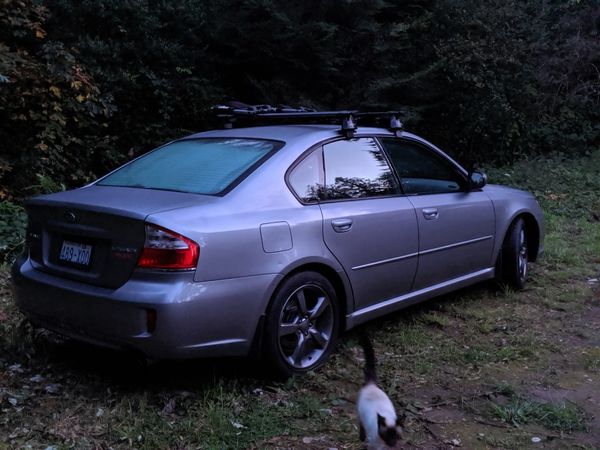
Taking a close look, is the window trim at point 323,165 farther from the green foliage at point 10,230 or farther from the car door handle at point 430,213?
the green foliage at point 10,230

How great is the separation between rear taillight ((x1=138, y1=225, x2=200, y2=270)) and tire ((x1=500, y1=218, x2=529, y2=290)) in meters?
3.46

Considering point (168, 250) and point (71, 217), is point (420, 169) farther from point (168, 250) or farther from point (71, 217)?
point (71, 217)

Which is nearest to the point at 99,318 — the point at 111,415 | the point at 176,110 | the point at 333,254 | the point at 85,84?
the point at 111,415

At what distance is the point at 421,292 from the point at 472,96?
874cm

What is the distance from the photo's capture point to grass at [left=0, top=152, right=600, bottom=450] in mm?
3277

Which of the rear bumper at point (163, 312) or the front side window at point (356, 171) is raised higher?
the front side window at point (356, 171)

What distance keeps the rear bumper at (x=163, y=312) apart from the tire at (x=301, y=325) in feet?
0.44

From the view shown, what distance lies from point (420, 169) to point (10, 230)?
14.6ft

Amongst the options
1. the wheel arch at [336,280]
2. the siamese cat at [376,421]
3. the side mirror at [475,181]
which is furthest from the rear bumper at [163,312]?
the side mirror at [475,181]

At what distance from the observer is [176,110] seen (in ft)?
35.4

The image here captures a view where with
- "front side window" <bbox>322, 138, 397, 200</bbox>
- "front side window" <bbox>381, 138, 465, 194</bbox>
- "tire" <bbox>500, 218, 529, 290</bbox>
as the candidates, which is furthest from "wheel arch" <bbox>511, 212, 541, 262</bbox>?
"front side window" <bbox>322, 138, 397, 200</bbox>

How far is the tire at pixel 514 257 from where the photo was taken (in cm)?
580

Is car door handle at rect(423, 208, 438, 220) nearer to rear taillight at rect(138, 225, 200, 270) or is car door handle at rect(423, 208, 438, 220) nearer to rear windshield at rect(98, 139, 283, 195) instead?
rear windshield at rect(98, 139, 283, 195)

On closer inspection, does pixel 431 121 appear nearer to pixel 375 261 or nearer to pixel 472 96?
pixel 472 96
